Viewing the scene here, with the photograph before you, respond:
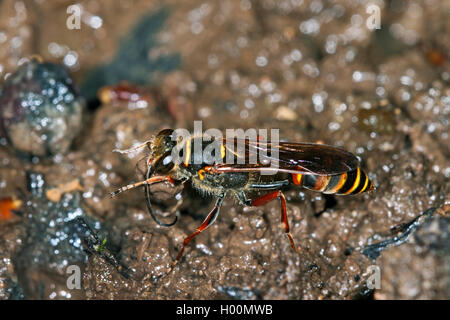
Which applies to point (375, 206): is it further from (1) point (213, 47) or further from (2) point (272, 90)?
(1) point (213, 47)

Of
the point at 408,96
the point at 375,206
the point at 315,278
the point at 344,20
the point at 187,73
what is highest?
the point at 344,20

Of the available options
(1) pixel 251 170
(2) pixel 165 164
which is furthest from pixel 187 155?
(1) pixel 251 170

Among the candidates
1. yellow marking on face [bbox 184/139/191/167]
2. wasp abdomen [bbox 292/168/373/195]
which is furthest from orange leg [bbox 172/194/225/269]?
wasp abdomen [bbox 292/168/373/195]

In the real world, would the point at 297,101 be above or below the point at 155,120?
above

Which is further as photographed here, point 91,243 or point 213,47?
point 213,47

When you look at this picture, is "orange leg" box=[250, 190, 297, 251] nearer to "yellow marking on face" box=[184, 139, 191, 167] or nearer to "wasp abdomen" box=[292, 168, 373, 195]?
"wasp abdomen" box=[292, 168, 373, 195]

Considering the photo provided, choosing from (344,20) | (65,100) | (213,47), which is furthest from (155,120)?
(344,20)

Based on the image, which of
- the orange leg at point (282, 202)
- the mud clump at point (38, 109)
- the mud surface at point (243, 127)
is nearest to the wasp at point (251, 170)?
the orange leg at point (282, 202)

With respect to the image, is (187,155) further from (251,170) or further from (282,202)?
(282,202)
